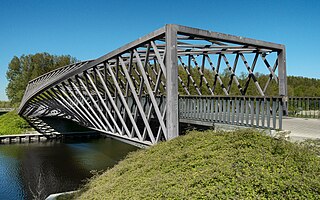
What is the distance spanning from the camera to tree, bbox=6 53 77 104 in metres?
51.0

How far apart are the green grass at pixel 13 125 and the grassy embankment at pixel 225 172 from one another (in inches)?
1064

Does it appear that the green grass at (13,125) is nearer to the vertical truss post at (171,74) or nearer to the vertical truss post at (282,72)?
the vertical truss post at (171,74)

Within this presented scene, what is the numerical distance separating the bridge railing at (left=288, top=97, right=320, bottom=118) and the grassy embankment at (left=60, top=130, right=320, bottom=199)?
9610mm

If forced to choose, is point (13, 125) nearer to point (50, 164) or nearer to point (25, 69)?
point (50, 164)

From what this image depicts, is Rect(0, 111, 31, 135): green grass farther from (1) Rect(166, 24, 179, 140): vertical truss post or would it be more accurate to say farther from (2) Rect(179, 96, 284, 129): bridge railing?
(1) Rect(166, 24, 179, 140): vertical truss post

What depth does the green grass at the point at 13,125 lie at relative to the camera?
2840 centimetres

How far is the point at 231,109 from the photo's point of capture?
28.1 feet

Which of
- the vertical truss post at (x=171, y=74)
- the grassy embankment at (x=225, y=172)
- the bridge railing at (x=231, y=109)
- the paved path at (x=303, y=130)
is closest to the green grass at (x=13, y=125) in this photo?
the bridge railing at (x=231, y=109)

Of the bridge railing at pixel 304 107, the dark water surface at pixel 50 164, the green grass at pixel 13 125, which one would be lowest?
the dark water surface at pixel 50 164

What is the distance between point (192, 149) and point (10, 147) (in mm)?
23605

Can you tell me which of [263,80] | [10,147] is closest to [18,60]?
[10,147]

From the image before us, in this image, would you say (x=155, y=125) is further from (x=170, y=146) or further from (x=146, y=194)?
(x=146, y=194)

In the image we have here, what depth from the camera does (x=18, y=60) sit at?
177 feet

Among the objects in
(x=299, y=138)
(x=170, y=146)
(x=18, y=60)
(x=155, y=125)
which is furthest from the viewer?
(x=18, y=60)
